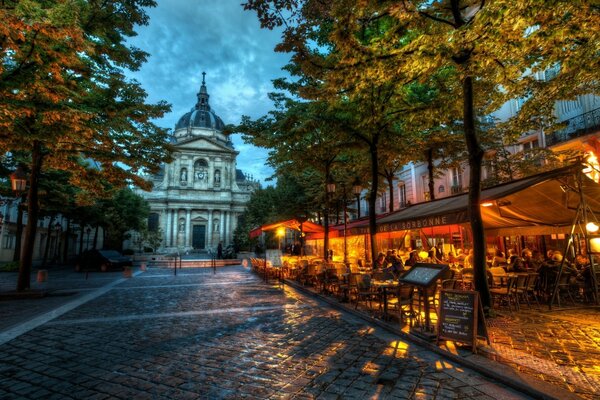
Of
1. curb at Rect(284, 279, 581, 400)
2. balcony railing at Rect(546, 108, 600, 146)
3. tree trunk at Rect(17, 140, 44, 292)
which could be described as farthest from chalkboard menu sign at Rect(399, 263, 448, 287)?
tree trunk at Rect(17, 140, 44, 292)

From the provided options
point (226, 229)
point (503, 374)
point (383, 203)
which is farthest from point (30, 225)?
point (226, 229)

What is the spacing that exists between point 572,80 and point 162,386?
10.9 m

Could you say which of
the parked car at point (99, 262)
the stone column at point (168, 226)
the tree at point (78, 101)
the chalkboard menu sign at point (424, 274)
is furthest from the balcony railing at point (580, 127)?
the stone column at point (168, 226)

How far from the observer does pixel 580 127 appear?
14.3 m

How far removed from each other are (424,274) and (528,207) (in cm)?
571

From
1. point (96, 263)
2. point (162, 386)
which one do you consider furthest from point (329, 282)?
point (96, 263)

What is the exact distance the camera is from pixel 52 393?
13.0 feet

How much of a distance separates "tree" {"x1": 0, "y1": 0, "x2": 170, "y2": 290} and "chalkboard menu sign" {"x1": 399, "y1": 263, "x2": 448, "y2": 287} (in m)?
8.70

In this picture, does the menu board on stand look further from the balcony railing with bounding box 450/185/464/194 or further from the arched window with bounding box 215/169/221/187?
the arched window with bounding box 215/169/221/187

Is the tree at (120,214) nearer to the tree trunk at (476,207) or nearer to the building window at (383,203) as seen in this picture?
the building window at (383,203)

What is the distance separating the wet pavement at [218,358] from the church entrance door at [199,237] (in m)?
46.4

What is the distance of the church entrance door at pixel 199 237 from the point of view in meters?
54.5

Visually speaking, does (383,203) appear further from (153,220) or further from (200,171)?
(153,220)

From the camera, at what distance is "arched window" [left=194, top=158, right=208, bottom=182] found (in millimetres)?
56875
